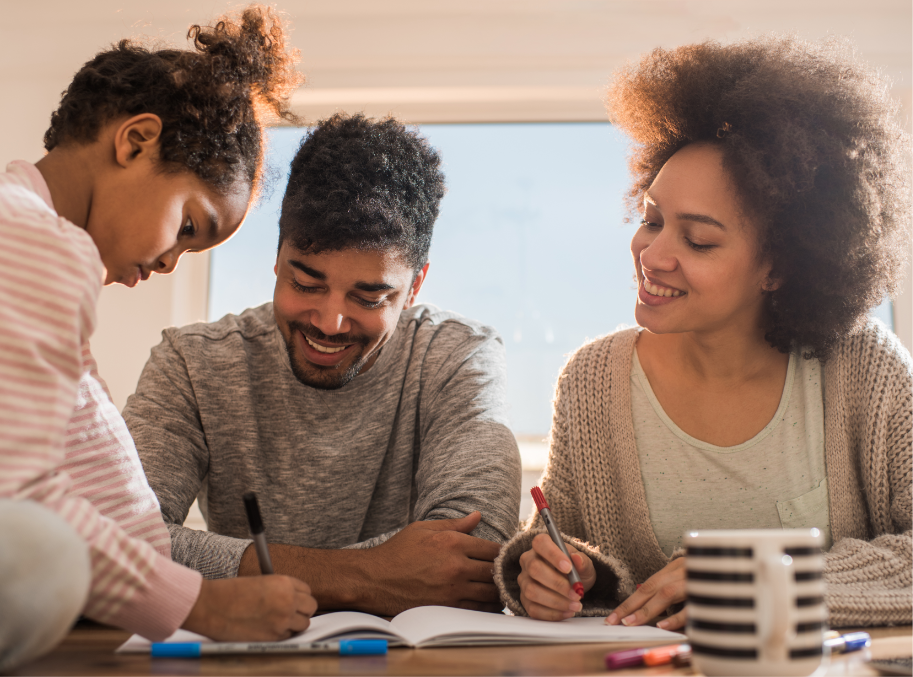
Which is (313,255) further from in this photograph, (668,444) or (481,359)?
(668,444)

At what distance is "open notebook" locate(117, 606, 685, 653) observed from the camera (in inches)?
28.4

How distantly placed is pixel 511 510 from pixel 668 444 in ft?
0.96

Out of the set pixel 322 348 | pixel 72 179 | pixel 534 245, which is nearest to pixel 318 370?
pixel 322 348

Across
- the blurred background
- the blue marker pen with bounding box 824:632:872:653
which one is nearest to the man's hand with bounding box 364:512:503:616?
the blue marker pen with bounding box 824:632:872:653

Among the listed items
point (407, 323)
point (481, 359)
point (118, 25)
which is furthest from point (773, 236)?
point (118, 25)

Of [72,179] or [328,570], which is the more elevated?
[72,179]

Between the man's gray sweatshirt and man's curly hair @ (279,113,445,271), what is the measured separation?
22cm

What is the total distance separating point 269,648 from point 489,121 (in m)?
1.94

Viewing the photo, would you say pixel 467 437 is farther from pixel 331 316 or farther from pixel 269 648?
pixel 269 648

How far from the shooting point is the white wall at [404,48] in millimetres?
2115

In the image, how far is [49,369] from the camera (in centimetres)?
58

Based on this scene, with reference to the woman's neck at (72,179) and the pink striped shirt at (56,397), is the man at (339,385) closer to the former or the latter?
the woman's neck at (72,179)

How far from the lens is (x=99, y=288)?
0.65 metres

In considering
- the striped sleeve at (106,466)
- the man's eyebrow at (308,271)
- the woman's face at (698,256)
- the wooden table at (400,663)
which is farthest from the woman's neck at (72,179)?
the woman's face at (698,256)
